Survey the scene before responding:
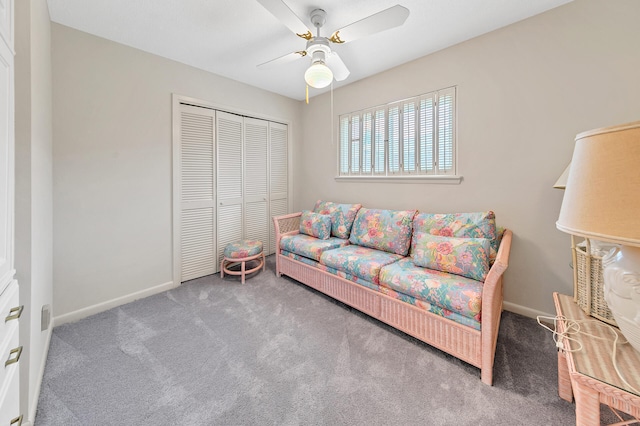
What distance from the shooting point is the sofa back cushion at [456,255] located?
1.79m

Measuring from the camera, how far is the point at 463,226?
7.14ft

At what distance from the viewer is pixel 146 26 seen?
2.17 meters

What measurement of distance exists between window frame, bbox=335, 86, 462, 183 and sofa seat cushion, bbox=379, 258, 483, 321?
45.5 inches

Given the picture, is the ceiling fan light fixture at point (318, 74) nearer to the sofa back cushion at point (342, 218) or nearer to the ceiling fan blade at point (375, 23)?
the ceiling fan blade at point (375, 23)

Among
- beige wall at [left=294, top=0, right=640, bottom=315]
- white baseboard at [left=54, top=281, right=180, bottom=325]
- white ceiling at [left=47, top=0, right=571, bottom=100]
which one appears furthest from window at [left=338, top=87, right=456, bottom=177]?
white baseboard at [left=54, top=281, right=180, bottom=325]

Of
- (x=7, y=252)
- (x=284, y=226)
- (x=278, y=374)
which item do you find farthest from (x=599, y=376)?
(x=284, y=226)

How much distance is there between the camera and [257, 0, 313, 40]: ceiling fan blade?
1.51 meters

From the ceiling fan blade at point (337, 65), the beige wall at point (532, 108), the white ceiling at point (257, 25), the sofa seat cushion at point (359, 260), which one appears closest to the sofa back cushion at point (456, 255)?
the sofa seat cushion at point (359, 260)

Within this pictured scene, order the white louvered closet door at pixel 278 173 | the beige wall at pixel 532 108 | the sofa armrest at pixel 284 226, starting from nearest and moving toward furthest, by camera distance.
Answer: the beige wall at pixel 532 108, the sofa armrest at pixel 284 226, the white louvered closet door at pixel 278 173

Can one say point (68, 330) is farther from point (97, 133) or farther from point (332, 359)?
point (332, 359)

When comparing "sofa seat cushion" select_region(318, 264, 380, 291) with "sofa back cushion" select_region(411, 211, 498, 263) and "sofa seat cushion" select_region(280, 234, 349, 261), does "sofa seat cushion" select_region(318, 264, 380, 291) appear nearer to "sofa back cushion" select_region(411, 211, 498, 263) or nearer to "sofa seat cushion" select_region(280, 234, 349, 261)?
"sofa seat cushion" select_region(280, 234, 349, 261)

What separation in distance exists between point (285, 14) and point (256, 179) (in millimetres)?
2281

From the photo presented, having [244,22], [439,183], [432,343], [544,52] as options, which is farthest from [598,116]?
Result: [244,22]

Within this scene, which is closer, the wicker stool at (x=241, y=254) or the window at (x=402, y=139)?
the window at (x=402, y=139)
